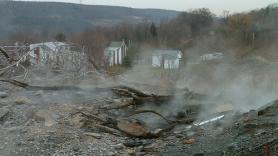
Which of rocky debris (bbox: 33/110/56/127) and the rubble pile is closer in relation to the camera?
the rubble pile

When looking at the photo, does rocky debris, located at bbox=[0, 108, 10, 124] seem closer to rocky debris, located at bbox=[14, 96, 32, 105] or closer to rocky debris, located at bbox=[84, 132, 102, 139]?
rocky debris, located at bbox=[14, 96, 32, 105]

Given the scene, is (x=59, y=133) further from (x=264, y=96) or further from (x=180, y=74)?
A: (x=180, y=74)

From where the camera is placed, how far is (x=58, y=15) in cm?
6706

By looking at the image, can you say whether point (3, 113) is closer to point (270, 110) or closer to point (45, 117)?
point (45, 117)

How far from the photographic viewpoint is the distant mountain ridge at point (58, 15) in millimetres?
49072

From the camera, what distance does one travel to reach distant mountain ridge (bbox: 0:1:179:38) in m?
49.1

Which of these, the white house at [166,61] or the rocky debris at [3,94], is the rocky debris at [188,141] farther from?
the white house at [166,61]

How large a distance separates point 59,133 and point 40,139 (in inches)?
14.1

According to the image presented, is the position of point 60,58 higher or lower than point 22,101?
higher

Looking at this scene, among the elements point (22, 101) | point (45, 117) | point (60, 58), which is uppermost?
point (60, 58)

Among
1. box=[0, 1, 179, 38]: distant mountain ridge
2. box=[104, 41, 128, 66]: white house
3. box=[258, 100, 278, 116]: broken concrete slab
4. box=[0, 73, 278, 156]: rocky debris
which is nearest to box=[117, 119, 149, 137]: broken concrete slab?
box=[0, 73, 278, 156]: rocky debris

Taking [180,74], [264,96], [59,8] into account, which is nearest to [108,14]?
[59,8]

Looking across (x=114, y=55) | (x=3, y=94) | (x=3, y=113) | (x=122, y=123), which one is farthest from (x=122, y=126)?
(x=114, y=55)

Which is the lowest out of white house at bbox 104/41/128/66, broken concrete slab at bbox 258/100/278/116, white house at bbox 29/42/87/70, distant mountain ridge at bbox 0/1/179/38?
white house at bbox 104/41/128/66
